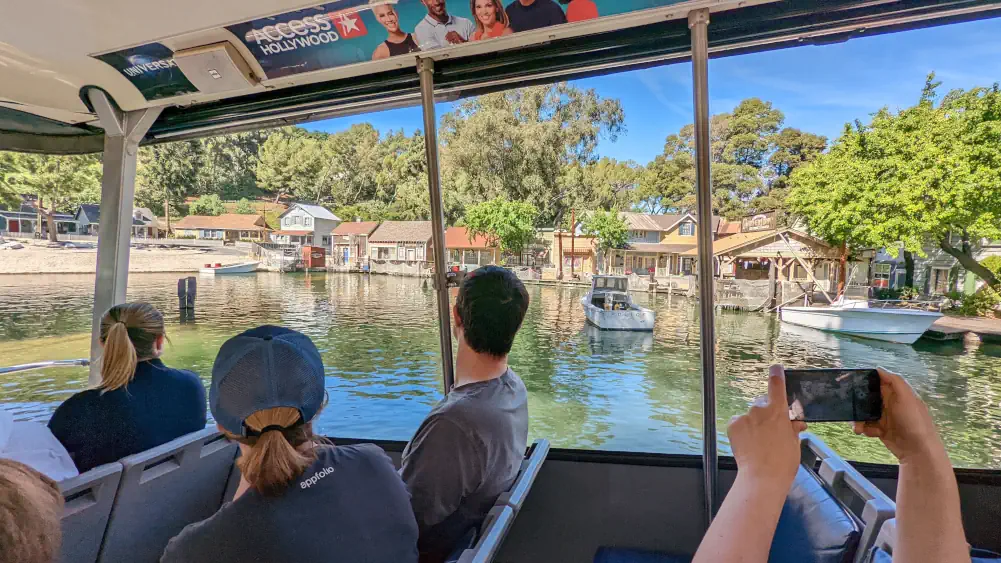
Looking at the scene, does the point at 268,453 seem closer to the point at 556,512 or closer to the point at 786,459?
the point at 786,459

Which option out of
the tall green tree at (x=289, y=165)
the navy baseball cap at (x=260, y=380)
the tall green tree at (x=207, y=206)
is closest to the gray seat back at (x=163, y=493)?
the navy baseball cap at (x=260, y=380)

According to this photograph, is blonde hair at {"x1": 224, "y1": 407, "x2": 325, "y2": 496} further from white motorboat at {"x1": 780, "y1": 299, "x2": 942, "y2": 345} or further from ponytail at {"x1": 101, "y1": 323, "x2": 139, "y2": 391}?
white motorboat at {"x1": 780, "y1": 299, "x2": 942, "y2": 345}

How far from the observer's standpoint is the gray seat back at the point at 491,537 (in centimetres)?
82

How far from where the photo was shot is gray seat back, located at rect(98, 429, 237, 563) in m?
1.12

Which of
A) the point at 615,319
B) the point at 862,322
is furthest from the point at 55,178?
the point at 862,322

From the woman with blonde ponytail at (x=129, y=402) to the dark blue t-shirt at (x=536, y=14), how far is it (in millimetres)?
1553

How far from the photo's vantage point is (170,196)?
4.05 m

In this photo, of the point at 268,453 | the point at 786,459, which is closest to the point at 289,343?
the point at 268,453

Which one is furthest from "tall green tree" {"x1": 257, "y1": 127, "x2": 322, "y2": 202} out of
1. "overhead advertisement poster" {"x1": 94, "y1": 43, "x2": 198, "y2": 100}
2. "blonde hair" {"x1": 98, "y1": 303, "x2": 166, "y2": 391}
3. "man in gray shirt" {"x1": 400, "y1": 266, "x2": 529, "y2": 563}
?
"man in gray shirt" {"x1": 400, "y1": 266, "x2": 529, "y2": 563}

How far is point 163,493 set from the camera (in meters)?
1.24

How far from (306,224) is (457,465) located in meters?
5.24

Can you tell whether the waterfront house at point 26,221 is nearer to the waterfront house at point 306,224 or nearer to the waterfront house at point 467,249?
the waterfront house at point 306,224

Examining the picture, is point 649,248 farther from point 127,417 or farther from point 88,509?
point 88,509

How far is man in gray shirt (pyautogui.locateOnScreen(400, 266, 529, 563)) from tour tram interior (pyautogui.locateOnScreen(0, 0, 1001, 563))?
3.5 inches
